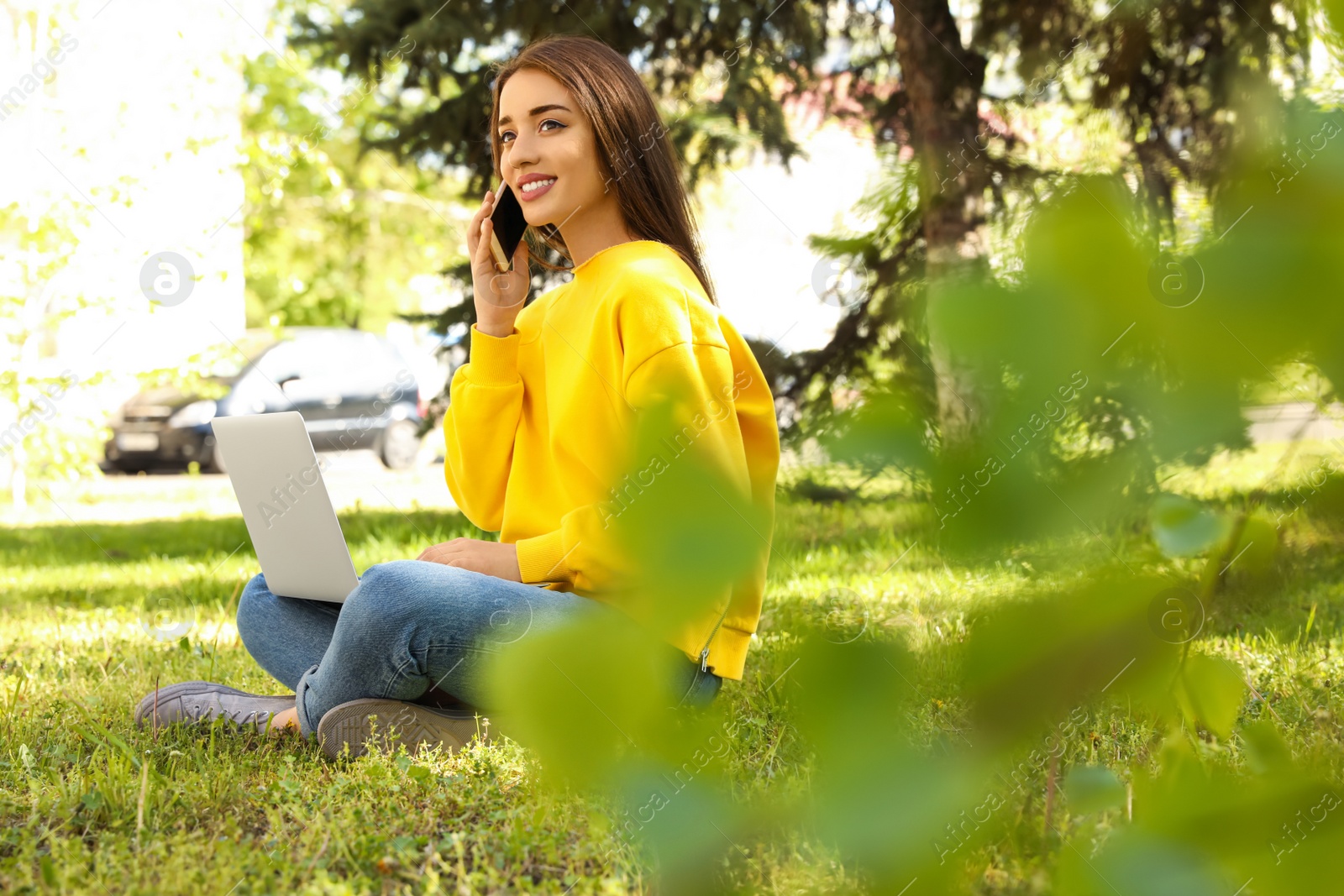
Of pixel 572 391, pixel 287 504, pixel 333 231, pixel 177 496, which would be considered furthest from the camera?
pixel 333 231

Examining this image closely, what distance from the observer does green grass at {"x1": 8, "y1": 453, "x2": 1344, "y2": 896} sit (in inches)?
11.9

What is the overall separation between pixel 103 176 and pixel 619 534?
7.83m

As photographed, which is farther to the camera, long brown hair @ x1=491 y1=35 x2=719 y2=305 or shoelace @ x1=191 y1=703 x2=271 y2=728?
shoelace @ x1=191 y1=703 x2=271 y2=728

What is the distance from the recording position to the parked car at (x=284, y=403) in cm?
1112

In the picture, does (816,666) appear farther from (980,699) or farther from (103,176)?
(103,176)

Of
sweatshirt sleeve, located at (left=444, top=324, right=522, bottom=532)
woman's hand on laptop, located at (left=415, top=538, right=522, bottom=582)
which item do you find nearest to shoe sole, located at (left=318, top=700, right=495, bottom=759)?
woman's hand on laptop, located at (left=415, top=538, right=522, bottom=582)

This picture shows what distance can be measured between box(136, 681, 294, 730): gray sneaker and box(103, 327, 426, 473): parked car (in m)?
8.70

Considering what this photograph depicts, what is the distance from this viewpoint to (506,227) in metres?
2.04

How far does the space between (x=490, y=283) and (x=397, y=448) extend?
10895mm

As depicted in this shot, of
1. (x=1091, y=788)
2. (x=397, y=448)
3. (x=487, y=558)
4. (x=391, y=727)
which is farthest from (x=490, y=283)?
(x=397, y=448)

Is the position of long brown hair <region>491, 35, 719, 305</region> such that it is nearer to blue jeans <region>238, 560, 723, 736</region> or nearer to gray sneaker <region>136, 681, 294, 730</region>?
blue jeans <region>238, 560, 723, 736</region>

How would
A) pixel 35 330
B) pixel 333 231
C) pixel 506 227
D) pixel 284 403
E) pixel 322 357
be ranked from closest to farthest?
pixel 506 227 → pixel 35 330 → pixel 284 403 → pixel 322 357 → pixel 333 231

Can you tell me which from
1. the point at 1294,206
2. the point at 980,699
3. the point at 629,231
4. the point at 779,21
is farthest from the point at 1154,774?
the point at 779,21

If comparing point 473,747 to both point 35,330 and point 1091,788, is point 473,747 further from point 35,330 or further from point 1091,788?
point 35,330
